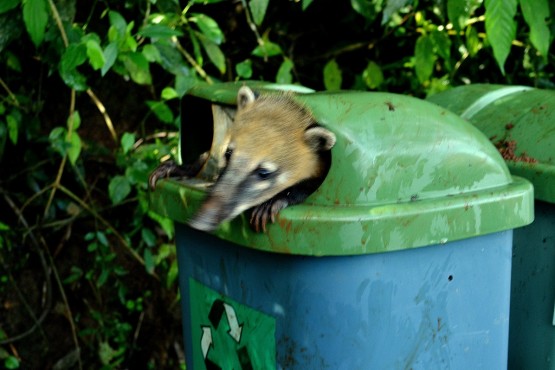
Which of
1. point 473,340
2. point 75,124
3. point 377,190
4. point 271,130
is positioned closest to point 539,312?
point 473,340

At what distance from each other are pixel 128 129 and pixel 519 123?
7.15ft

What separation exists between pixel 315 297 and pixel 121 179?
1767 mm

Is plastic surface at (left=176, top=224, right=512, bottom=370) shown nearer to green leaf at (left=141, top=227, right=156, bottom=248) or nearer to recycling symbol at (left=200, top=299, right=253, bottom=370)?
recycling symbol at (left=200, top=299, right=253, bottom=370)

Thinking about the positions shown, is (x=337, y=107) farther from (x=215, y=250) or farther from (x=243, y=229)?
(x=215, y=250)

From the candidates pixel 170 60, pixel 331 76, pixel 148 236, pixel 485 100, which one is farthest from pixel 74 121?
pixel 485 100

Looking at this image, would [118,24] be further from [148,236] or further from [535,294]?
[535,294]

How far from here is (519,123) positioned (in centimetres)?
222

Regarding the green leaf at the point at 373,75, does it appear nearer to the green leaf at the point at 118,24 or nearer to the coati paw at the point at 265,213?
the green leaf at the point at 118,24

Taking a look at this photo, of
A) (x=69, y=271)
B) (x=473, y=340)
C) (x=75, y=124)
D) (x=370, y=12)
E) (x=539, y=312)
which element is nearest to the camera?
(x=473, y=340)

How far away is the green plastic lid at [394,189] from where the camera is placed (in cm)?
171

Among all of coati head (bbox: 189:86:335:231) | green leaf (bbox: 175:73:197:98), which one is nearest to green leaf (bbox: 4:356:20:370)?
green leaf (bbox: 175:73:197:98)

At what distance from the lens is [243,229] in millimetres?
1802

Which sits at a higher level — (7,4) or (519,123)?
(7,4)

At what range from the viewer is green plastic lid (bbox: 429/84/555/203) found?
2.08 metres
